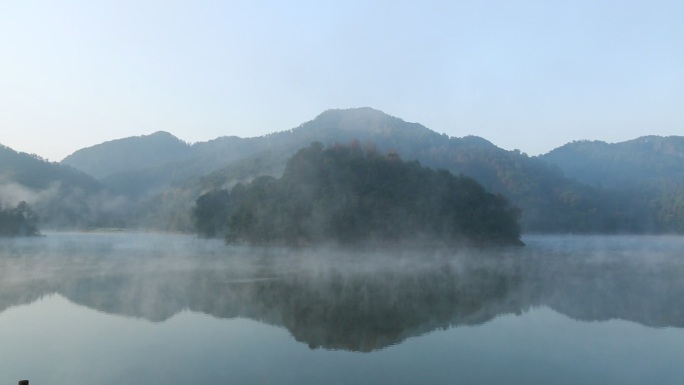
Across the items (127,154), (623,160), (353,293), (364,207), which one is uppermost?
(127,154)

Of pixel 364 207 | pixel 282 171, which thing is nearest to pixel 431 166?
pixel 282 171

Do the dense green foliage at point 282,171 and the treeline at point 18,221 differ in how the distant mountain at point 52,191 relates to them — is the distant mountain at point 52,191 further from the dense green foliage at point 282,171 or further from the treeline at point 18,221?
the treeline at point 18,221

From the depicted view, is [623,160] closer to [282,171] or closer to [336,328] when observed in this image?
[282,171]

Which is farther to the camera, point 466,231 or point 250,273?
point 466,231

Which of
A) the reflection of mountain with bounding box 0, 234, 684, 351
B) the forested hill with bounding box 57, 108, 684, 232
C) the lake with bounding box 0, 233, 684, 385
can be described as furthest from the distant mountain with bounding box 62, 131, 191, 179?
the lake with bounding box 0, 233, 684, 385

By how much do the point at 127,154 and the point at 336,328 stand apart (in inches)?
2965

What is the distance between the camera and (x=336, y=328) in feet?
32.7

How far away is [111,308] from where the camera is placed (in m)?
11.9

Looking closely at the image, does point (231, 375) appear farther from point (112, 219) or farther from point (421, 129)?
point (421, 129)

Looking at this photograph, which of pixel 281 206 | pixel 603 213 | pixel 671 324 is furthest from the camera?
pixel 603 213

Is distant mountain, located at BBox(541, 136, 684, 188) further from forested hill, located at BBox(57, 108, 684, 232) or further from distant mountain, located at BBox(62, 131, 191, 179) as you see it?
distant mountain, located at BBox(62, 131, 191, 179)

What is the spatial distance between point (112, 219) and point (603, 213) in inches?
1975

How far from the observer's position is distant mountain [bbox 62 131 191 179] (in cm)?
7656

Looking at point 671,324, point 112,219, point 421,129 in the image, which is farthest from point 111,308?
point 421,129
